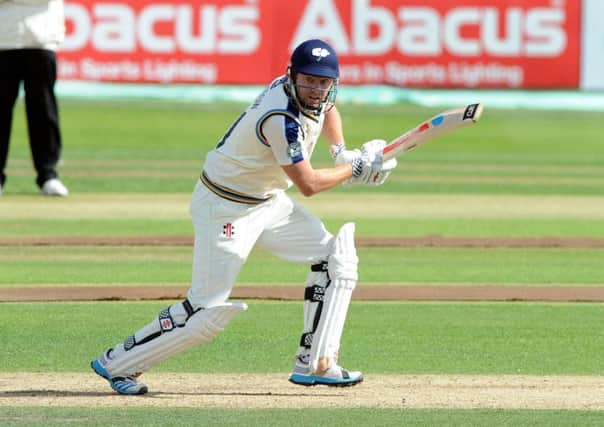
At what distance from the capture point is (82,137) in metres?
19.7

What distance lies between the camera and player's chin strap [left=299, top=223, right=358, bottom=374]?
6.89m

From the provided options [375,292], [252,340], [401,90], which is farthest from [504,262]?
[401,90]

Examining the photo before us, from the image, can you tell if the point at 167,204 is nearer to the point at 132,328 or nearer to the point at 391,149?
the point at 132,328

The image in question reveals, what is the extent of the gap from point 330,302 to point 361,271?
3600 mm

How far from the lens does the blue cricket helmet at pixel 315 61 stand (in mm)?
6699

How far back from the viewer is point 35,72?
13.9m

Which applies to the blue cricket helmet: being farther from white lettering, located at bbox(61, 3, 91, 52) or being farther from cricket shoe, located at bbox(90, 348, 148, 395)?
white lettering, located at bbox(61, 3, 91, 52)

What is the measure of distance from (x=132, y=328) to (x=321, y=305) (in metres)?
1.77

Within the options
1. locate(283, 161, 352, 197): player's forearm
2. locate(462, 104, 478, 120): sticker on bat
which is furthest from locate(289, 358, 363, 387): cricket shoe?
locate(462, 104, 478, 120): sticker on bat

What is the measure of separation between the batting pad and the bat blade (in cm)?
53

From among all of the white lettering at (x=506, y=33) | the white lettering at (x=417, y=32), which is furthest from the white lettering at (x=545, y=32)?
the white lettering at (x=417, y=32)

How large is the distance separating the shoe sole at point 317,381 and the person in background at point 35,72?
7.36 metres

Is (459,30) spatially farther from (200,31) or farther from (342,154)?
(342,154)

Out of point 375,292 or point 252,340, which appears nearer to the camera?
point 252,340
